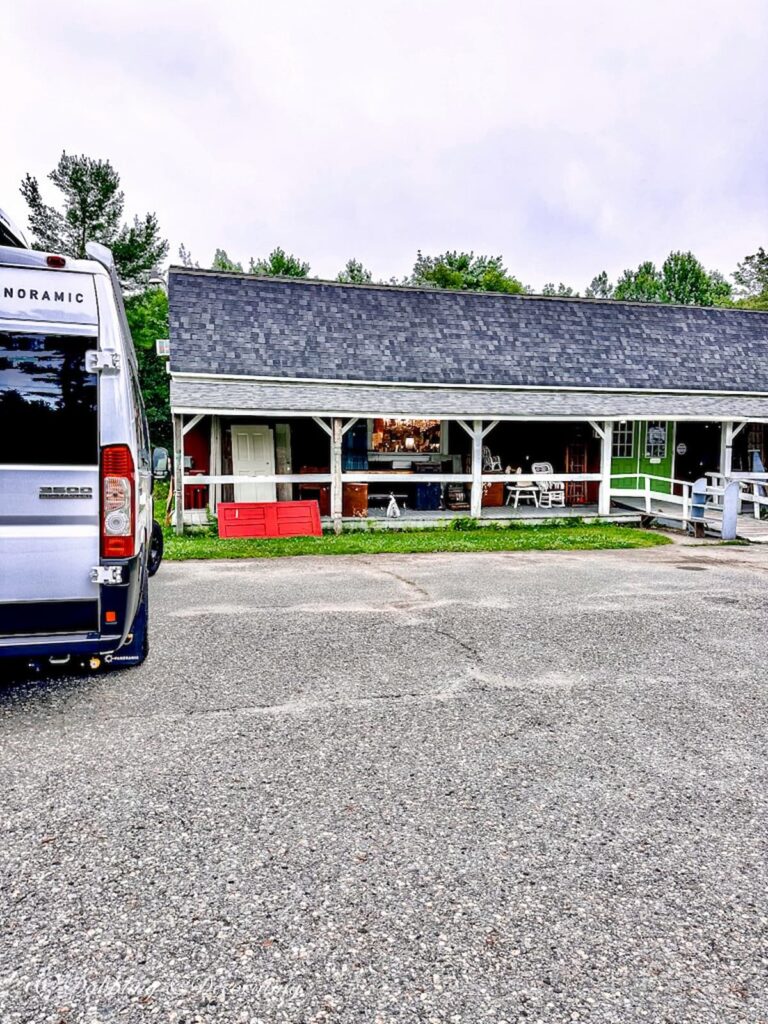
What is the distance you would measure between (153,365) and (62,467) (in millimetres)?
30630

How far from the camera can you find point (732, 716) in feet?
14.5

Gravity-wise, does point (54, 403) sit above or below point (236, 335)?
below

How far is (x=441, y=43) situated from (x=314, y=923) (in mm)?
24241

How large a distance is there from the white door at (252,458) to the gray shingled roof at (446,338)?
1479mm

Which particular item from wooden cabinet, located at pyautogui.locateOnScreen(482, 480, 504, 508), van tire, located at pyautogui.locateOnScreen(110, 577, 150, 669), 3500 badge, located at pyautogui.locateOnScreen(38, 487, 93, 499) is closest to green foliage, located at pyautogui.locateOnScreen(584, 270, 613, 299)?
wooden cabinet, located at pyautogui.locateOnScreen(482, 480, 504, 508)

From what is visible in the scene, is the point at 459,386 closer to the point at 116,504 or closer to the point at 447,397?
the point at 447,397

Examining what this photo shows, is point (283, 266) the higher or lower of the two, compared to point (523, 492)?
higher

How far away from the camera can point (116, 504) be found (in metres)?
4.05

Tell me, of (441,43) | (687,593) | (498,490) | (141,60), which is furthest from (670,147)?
(687,593)

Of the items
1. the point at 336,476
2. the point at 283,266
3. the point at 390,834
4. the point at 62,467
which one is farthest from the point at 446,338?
the point at 283,266

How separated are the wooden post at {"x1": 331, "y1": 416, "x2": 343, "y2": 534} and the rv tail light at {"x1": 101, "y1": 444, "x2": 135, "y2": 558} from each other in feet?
33.6

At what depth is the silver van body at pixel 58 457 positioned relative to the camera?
153 inches

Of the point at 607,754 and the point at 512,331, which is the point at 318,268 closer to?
the point at 512,331

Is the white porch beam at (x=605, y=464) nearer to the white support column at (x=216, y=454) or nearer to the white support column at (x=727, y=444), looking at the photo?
the white support column at (x=727, y=444)
